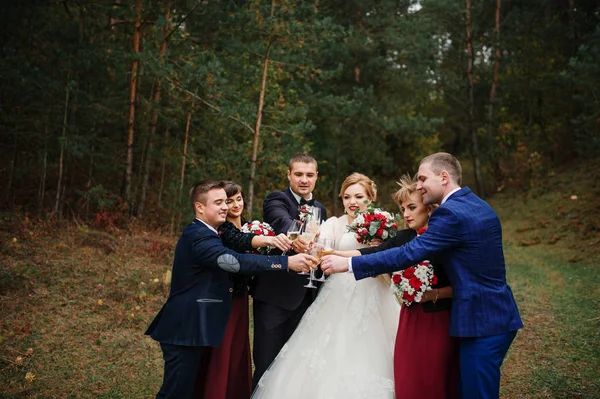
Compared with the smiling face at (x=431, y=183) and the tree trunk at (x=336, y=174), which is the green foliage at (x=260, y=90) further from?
the smiling face at (x=431, y=183)

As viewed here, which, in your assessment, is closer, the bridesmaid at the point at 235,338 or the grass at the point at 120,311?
the bridesmaid at the point at 235,338

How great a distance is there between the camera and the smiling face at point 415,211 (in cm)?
464

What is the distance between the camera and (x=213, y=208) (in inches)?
174

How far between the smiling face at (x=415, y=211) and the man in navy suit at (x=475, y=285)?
712mm

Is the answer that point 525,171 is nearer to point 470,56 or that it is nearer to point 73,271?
point 470,56

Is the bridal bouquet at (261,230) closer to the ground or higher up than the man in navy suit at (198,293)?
higher up

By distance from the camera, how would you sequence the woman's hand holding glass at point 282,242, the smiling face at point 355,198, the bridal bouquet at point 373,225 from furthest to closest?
the smiling face at point 355,198
the bridal bouquet at point 373,225
the woman's hand holding glass at point 282,242

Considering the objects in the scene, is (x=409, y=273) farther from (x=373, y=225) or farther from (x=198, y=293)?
(x=198, y=293)

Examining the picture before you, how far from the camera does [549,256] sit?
1390cm

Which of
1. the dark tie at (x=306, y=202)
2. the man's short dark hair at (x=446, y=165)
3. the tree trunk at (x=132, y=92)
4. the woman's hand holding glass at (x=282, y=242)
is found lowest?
the woman's hand holding glass at (x=282, y=242)

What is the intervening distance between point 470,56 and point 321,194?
9464mm

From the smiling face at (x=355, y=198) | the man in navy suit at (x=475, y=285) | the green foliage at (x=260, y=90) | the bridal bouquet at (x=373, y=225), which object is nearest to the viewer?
the man in navy suit at (x=475, y=285)


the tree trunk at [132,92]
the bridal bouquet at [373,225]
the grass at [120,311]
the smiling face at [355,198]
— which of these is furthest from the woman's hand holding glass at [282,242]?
the tree trunk at [132,92]

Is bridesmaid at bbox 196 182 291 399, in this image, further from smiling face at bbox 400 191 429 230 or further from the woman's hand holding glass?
smiling face at bbox 400 191 429 230
